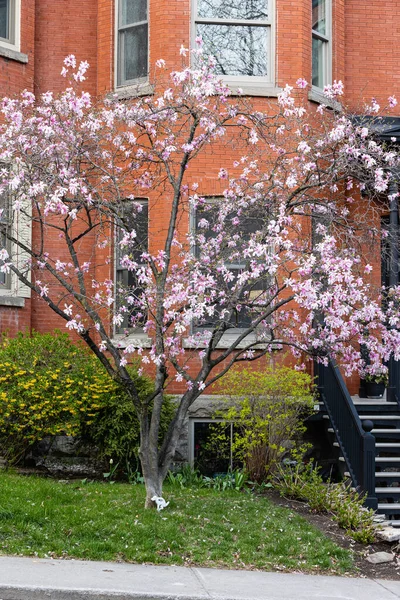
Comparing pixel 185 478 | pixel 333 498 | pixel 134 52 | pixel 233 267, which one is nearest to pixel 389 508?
pixel 333 498

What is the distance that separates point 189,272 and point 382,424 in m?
4.30

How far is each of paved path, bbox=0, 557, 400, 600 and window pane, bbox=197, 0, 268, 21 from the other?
860 centimetres

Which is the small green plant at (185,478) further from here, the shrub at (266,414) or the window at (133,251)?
the window at (133,251)

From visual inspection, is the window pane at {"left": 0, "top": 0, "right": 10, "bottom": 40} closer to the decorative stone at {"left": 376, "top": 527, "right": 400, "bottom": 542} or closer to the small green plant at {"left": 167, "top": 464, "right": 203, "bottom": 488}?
the small green plant at {"left": 167, "top": 464, "right": 203, "bottom": 488}

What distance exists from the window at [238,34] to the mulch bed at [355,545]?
636 centimetres

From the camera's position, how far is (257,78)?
44.5 feet

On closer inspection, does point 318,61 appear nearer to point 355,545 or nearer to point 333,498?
point 333,498

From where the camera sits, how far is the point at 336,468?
13.0 metres

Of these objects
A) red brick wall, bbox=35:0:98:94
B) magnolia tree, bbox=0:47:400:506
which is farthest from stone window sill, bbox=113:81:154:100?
magnolia tree, bbox=0:47:400:506

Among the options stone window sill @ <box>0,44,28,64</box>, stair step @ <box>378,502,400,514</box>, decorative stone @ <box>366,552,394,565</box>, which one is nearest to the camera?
decorative stone @ <box>366,552,394,565</box>

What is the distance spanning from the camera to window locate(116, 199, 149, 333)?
10414 millimetres

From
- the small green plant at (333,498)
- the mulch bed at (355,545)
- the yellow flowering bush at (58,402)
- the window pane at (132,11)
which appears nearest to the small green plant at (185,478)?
the yellow flowering bush at (58,402)

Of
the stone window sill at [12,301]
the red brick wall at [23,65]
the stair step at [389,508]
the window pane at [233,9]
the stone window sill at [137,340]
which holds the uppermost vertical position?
the window pane at [233,9]

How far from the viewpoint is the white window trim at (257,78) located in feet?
43.7
